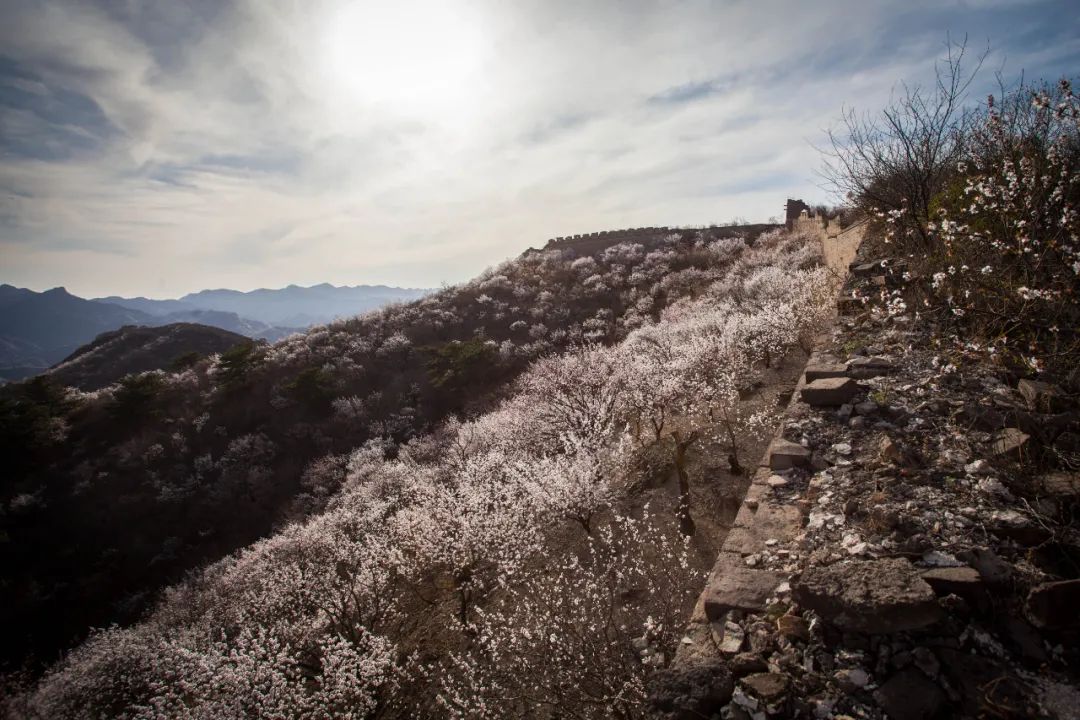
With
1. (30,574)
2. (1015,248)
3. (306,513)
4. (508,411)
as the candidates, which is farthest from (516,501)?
(30,574)

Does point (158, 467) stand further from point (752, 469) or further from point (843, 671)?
point (843, 671)

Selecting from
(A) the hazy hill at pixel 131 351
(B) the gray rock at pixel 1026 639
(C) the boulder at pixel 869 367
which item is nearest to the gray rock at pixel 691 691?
(B) the gray rock at pixel 1026 639

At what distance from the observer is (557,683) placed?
588 centimetres

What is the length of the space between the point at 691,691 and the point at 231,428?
119 feet

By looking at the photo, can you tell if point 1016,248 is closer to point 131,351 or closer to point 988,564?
point 988,564

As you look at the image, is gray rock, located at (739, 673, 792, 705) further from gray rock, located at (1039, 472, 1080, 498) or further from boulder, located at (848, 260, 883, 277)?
boulder, located at (848, 260, 883, 277)

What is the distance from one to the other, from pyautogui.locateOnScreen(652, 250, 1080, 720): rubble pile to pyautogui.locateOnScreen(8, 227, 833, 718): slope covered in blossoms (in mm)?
2297

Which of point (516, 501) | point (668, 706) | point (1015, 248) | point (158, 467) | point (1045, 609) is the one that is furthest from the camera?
point (158, 467)

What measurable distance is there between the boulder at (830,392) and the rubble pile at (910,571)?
411mm

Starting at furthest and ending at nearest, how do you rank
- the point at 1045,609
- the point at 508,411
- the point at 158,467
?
the point at 158,467
the point at 508,411
the point at 1045,609

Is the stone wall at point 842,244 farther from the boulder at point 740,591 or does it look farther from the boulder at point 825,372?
the boulder at point 740,591

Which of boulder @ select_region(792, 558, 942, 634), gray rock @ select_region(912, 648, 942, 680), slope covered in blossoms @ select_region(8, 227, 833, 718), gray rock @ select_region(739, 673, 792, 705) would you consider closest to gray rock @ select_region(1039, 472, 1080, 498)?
boulder @ select_region(792, 558, 942, 634)

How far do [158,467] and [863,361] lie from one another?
37.4 m

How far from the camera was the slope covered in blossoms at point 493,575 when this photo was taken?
22.1 ft
